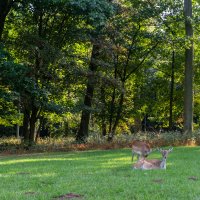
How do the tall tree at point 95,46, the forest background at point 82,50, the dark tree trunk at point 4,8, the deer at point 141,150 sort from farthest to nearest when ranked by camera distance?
the dark tree trunk at point 4,8 → the forest background at point 82,50 → the tall tree at point 95,46 → the deer at point 141,150

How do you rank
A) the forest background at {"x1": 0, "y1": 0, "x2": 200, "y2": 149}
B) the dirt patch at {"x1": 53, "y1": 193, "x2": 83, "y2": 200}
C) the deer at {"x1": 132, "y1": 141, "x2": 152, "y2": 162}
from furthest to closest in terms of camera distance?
the forest background at {"x1": 0, "y1": 0, "x2": 200, "y2": 149}
the deer at {"x1": 132, "y1": 141, "x2": 152, "y2": 162}
the dirt patch at {"x1": 53, "y1": 193, "x2": 83, "y2": 200}

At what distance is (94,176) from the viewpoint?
33.3 ft

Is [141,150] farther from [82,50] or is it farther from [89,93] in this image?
[82,50]

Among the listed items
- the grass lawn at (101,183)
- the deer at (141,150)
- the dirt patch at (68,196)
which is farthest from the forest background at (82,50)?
the dirt patch at (68,196)

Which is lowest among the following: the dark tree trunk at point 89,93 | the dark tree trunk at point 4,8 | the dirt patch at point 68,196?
the dirt patch at point 68,196

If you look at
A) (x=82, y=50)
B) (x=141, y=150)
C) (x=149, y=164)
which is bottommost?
(x=149, y=164)

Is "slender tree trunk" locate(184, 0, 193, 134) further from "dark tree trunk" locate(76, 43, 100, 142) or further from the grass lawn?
the grass lawn

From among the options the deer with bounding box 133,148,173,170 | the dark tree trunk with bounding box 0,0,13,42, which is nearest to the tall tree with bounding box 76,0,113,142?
the dark tree trunk with bounding box 0,0,13,42

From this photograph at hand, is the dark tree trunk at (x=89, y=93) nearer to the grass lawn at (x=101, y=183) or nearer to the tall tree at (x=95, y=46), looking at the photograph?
the tall tree at (x=95, y=46)

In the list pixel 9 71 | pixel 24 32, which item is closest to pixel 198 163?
pixel 9 71

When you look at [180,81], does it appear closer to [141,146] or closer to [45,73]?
→ [45,73]

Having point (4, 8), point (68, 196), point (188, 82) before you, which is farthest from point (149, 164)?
point (188, 82)

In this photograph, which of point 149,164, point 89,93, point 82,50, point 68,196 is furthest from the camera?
point 82,50

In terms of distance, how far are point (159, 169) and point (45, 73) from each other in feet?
44.6
